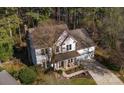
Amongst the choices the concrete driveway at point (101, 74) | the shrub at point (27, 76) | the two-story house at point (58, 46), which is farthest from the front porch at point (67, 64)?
the shrub at point (27, 76)

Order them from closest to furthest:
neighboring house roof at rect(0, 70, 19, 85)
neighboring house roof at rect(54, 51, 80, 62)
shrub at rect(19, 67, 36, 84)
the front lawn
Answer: neighboring house roof at rect(0, 70, 19, 85)
shrub at rect(19, 67, 36, 84)
the front lawn
neighboring house roof at rect(54, 51, 80, 62)

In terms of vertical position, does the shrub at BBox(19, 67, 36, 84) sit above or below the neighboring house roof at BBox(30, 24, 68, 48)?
below

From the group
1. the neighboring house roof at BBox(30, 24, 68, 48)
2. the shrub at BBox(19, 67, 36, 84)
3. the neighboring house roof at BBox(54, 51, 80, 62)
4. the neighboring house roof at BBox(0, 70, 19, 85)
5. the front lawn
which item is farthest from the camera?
the neighboring house roof at BBox(54, 51, 80, 62)

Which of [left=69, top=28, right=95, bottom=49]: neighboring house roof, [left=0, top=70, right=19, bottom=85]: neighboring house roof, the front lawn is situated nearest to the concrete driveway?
the front lawn

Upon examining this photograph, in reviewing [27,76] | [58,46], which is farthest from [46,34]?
[27,76]

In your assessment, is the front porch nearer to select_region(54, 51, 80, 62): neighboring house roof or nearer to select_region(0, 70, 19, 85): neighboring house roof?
select_region(54, 51, 80, 62): neighboring house roof

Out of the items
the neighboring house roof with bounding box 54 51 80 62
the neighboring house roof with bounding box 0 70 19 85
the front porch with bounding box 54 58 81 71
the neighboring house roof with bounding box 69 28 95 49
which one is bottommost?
the neighboring house roof with bounding box 0 70 19 85
